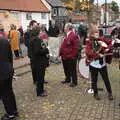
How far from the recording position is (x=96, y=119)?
8227 mm

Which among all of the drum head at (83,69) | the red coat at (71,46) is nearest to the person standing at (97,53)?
the red coat at (71,46)

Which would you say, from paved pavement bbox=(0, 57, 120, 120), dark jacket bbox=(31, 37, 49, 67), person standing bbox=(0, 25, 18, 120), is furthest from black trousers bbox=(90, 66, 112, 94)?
person standing bbox=(0, 25, 18, 120)

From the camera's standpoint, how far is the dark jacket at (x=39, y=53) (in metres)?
10.4

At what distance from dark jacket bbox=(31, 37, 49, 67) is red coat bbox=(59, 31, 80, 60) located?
132cm

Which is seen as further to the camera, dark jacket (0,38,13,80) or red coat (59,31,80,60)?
red coat (59,31,80,60)

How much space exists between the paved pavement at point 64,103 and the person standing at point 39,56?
1.02 ft

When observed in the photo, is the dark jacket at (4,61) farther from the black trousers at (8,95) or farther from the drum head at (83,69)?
the drum head at (83,69)

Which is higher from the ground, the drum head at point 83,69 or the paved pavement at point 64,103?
the drum head at point 83,69

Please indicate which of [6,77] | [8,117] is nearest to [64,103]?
[8,117]

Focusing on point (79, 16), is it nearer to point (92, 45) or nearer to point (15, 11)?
point (15, 11)

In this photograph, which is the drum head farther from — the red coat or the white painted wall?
the white painted wall

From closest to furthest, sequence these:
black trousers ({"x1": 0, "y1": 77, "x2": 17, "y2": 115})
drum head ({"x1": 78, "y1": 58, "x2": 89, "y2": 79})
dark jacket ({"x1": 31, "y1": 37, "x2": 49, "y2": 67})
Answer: black trousers ({"x1": 0, "y1": 77, "x2": 17, "y2": 115}) < dark jacket ({"x1": 31, "y1": 37, "x2": 49, "y2": 67}) < drum head ({"x1": 78, "y1": 58, "x2": 89, "y2": 79})

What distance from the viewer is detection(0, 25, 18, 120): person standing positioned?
8.10 metres

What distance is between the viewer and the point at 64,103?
9766 mm
